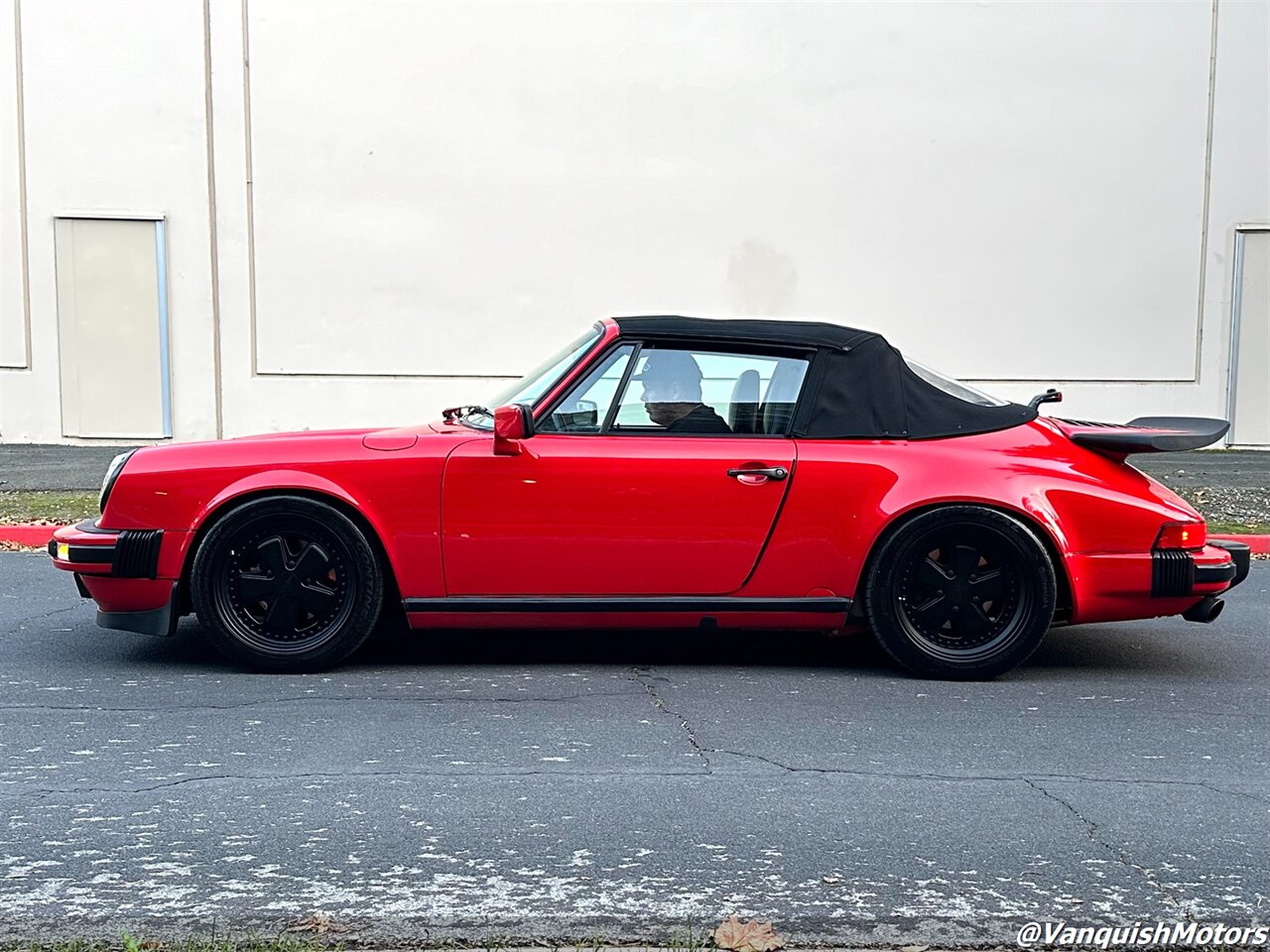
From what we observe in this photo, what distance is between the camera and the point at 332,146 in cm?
1402

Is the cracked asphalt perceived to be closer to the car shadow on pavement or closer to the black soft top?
the car shadow on pavement

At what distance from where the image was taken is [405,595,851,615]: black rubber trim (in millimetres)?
5250

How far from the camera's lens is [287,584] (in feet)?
17.2

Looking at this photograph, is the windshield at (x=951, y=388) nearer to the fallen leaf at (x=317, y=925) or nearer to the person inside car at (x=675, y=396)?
the person inside car at (x=675, y=396)

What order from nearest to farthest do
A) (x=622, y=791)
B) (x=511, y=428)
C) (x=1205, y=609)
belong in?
(x=622, y=791), (x=511, y=428), (x=1205, y=609)

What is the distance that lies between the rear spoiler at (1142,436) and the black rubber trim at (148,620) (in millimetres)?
3618

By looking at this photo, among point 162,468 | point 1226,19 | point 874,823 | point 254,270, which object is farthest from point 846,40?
point 874,823

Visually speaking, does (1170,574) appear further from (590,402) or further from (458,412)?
(458,412)

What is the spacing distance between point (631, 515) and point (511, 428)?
0.57 metres

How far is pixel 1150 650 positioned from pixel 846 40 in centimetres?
956

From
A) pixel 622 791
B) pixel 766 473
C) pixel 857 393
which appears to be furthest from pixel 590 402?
pixel 622 791

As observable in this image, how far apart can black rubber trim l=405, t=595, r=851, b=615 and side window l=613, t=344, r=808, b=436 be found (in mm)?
662

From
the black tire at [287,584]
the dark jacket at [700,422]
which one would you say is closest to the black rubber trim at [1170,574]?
the dark jacket at [700,422]

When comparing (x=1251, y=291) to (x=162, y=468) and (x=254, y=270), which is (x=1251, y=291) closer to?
(x=254, y=270)
